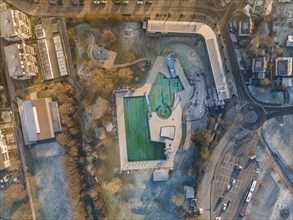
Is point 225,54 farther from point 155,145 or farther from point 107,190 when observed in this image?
point 107,190

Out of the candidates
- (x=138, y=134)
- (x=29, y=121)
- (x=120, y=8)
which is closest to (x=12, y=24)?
(x=29, y=121)

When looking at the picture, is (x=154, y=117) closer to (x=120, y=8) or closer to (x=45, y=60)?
(x=120, y=8)

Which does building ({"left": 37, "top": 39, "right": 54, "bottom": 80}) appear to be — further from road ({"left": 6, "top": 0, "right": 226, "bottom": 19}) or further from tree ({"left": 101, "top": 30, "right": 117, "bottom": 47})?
tree ({"left": 101, "top": 30, "right": 117, "bottom": 47})

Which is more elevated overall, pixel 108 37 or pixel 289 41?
pixel 108 37

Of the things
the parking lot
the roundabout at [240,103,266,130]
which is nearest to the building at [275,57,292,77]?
the roundabout at [240,103,266,130]

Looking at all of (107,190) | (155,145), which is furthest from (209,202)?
(107,190)

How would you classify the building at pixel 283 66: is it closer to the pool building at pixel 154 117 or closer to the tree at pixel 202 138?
the pool building at pixel 154 117

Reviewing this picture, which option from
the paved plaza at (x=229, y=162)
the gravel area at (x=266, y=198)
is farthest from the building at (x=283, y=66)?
the gravel area at (x=266, y=198)
